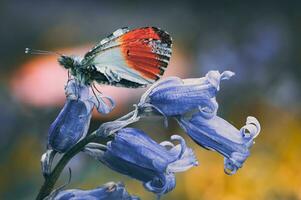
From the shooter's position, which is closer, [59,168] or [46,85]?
[59,168]

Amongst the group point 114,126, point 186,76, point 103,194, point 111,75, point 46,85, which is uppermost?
point 111,75

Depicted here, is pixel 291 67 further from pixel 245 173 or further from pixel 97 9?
pixel 97 9

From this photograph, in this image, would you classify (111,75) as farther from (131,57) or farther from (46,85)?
(46,85)

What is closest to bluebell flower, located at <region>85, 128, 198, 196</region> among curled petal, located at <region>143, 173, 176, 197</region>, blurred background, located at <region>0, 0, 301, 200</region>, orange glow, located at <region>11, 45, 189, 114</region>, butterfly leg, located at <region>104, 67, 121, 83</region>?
curled petal, located at <region>143, 173, 176, 197</region>

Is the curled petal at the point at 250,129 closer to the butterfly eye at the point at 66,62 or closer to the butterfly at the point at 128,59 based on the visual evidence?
the butterfly at the point at 128,59

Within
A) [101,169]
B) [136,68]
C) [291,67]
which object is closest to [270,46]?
[291,67]

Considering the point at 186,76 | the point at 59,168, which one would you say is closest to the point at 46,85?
the point at 186,76
